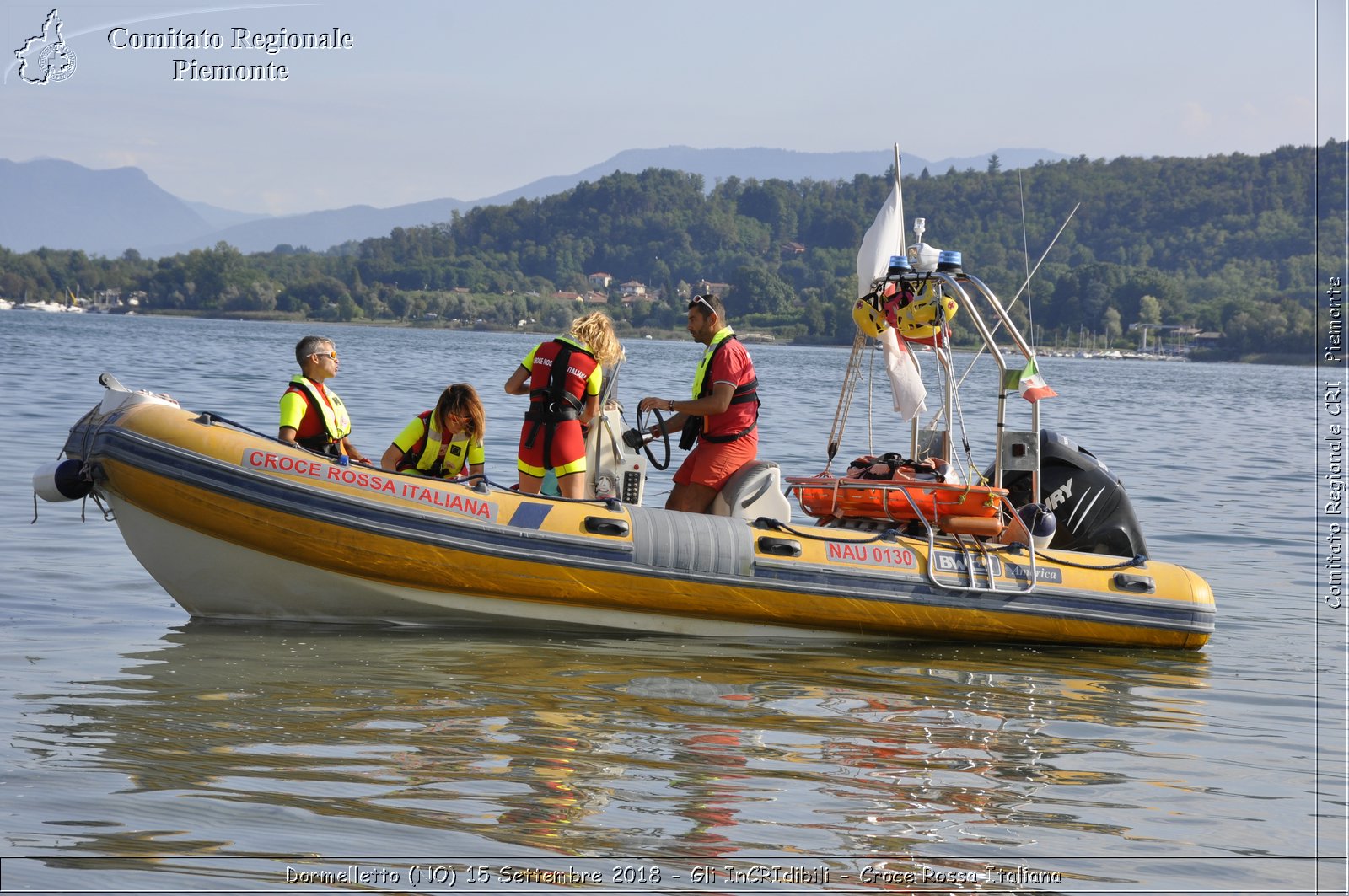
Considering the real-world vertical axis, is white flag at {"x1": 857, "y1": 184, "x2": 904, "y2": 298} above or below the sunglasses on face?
above

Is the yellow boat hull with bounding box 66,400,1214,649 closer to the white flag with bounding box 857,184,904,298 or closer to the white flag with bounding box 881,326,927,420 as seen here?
the white flag with bounding box 881,326,927,420

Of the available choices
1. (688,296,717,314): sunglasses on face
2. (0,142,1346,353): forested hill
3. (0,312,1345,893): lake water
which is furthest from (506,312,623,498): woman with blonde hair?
(0,142,1346,353): forested hill

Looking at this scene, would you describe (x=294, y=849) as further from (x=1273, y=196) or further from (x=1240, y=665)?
(x=1273, y=196)

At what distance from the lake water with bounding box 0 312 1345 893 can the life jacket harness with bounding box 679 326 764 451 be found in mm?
986

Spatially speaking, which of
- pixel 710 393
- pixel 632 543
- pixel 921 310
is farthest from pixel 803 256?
pixel 632 543

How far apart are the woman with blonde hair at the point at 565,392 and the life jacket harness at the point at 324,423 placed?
0.82m

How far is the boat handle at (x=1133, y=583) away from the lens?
6766 millimetres

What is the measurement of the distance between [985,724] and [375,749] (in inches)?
94.1

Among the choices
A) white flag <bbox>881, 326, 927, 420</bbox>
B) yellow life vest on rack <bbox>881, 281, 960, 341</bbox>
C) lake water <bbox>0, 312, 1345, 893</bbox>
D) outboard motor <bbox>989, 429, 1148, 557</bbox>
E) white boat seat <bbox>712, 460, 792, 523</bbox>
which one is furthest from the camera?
outboard motor <bbox>989, 429, 1148, 557</bbox>

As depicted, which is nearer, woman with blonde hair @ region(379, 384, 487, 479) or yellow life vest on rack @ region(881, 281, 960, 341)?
woman with blonde hair @ region(379, 384, 487, 479)

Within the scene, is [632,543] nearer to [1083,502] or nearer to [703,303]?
[703,303]

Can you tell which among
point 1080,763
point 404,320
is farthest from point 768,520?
point 404,320

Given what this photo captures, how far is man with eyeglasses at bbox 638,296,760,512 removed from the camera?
6.23m

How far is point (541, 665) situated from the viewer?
231 inches
